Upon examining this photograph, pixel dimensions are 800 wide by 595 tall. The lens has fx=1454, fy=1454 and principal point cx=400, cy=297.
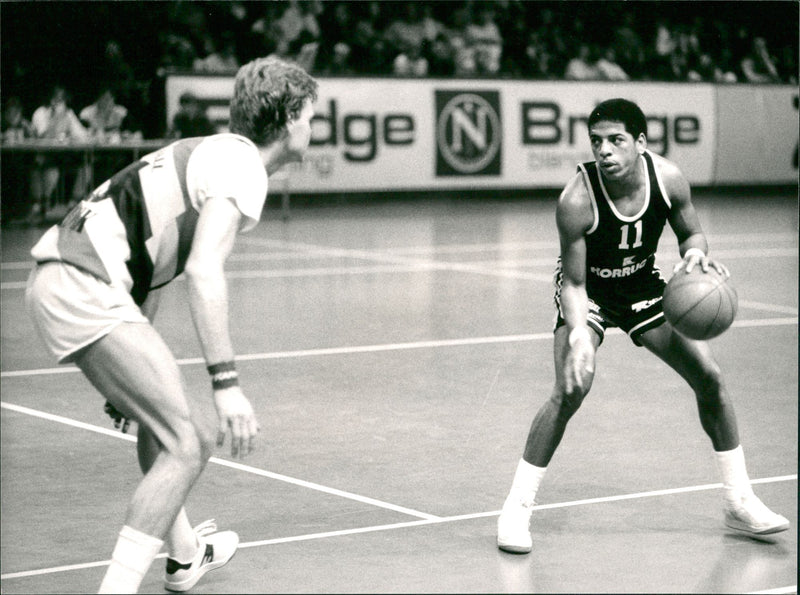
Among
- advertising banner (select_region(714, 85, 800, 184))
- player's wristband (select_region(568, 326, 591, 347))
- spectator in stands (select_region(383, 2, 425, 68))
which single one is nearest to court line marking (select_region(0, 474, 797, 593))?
player's wristband (select_region(568, 326, 591, 347))

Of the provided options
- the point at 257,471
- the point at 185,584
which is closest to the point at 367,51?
the point at 257,471

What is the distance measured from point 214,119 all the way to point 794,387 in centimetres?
1536

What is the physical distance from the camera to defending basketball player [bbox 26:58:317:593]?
4.88 m

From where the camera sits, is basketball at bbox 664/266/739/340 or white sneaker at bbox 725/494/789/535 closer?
basketball at bbox 664/266/739/340

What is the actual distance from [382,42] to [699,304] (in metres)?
21.1

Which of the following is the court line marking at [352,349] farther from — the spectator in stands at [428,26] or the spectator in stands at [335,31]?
the spectator in stands at [428,26]

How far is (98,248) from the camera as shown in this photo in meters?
5.15

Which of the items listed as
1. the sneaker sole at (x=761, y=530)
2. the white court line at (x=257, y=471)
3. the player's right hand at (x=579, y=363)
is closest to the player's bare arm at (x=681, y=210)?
the player's right hand at (x=579, y=363)

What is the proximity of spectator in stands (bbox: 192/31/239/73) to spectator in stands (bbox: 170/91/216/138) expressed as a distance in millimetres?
2323

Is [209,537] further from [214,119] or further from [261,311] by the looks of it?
[214,119]

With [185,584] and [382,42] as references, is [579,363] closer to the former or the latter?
[185,584]

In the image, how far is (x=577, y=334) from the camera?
641 centimetres

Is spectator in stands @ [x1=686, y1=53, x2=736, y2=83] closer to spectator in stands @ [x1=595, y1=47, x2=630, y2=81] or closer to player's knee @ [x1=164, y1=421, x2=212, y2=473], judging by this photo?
spectator in stands @ [x1=595, y1=47, x2=630, y2=81]

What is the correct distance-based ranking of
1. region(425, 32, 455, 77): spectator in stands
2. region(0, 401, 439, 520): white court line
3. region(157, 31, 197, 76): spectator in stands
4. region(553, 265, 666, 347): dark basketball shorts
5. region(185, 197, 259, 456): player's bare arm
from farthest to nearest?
region(425, 32, 455, 77): spectator in stands → region(157, 31, 197, 76): spectator in stands → region(0, 401, 439, 520): white court line → region(553, 265, 666, 347): dark basketball shorts → region(185, 197, 259, 456): player's bare arm
